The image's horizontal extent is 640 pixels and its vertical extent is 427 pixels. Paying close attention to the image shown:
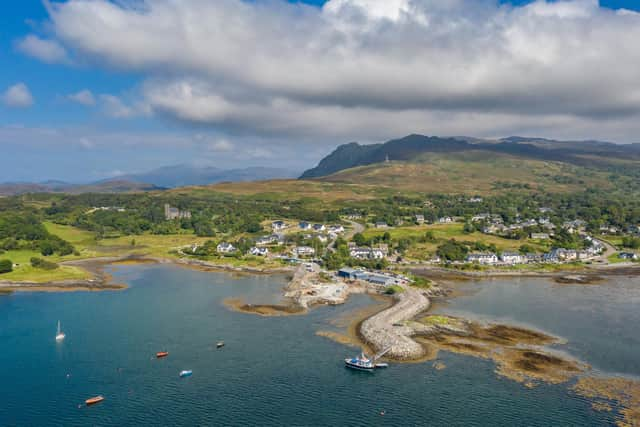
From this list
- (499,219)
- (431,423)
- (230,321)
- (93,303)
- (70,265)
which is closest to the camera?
(431,423)

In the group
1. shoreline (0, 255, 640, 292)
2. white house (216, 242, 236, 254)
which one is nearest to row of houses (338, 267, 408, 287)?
A: shoreline (0, 255, 640, 292)

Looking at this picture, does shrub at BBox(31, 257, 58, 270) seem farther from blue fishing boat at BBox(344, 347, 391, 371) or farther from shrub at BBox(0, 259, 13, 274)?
blue fishing boat at BBox(344, 347, 391, 371)

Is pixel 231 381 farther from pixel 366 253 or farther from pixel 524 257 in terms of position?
pixel 524 257

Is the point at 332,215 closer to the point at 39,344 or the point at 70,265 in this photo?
the point at 70,265

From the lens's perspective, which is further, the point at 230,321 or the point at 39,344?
the point at 230,321

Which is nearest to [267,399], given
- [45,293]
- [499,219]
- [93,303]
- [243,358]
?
[243,358]

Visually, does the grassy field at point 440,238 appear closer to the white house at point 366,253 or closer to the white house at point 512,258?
the white house at point 512,258

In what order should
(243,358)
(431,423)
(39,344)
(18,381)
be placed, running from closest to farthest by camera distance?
1. (431,423)
2. (18,381)
3. (243,358)
4. (39,344)
